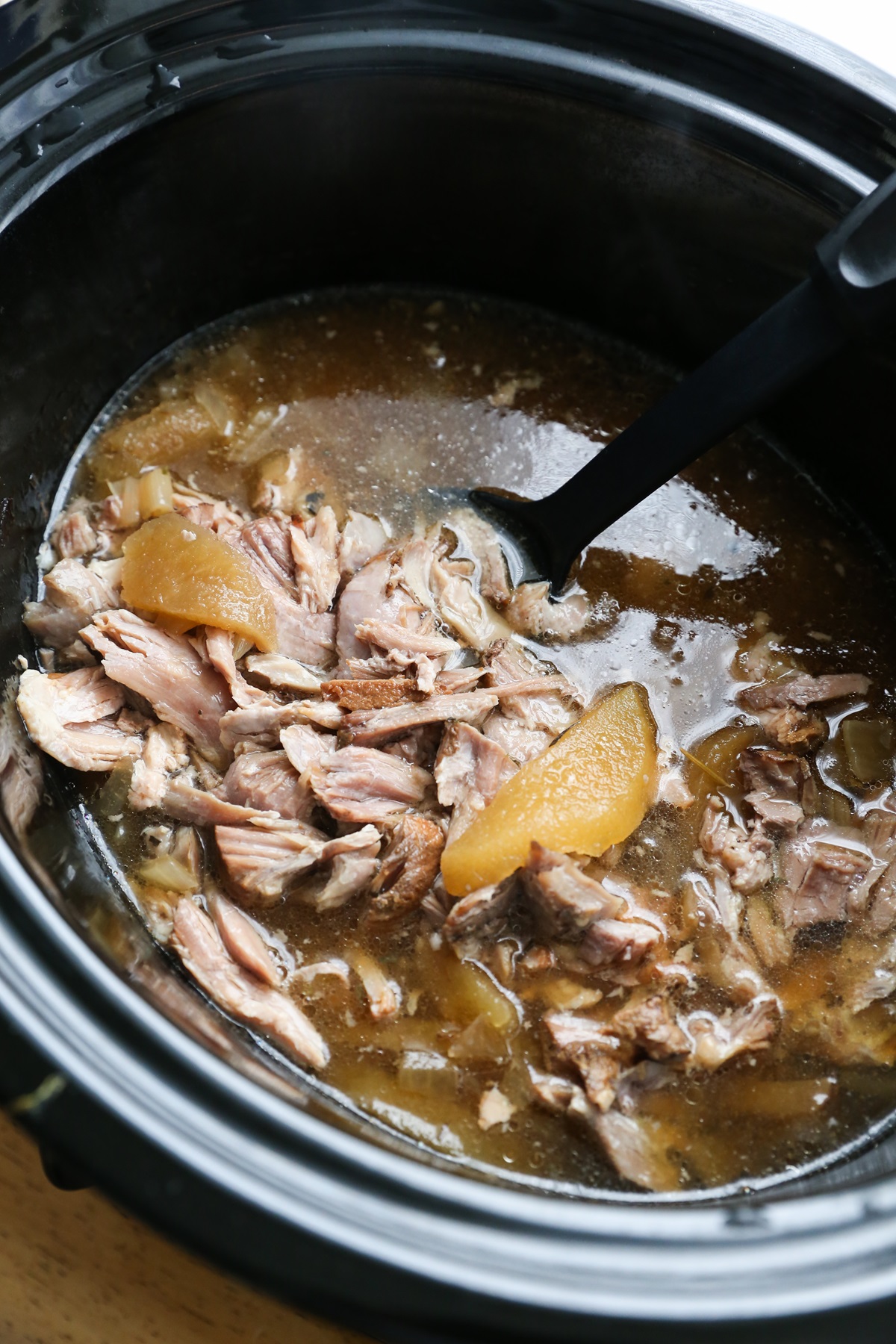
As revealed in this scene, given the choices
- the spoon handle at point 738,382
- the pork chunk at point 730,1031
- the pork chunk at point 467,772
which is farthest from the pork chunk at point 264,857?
the spoon handle at point 738,382

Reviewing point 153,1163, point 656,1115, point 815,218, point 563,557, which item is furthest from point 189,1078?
point 815,218

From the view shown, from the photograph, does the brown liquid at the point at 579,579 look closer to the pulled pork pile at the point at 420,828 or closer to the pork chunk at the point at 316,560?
the pulled pork pile at the point at 420,828

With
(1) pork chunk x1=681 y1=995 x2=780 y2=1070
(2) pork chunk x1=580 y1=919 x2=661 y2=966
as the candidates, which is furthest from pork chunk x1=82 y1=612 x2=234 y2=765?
(1) pork chunk x1=681 y1=995 x2=780 y2=1070

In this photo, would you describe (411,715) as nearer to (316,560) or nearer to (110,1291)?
(316,560)

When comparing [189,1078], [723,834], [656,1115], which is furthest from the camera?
[723,834]

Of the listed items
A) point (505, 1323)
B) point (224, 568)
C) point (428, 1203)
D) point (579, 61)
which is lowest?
point (505, 1323)

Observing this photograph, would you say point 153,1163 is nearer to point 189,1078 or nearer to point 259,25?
point 189,1078
